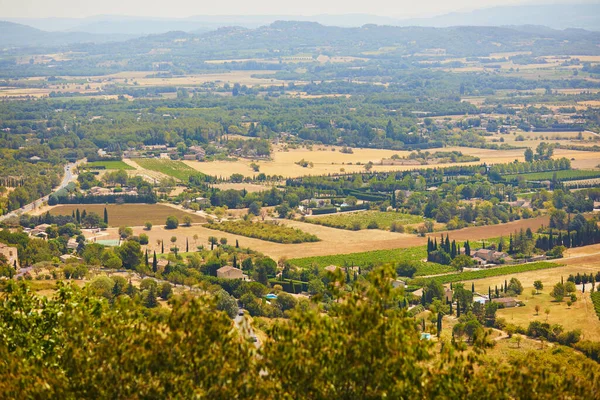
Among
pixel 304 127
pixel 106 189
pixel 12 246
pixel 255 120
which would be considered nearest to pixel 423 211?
pixel 106 189

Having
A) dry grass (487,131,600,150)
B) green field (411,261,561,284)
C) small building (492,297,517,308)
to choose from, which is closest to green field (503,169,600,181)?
dry grass (487,131,600,150)

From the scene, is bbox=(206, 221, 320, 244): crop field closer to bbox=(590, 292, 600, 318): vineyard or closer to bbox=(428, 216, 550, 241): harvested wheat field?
bbox=(428, 216, 550, 241): harvested wheat field

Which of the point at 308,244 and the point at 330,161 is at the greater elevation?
the point at 308,244

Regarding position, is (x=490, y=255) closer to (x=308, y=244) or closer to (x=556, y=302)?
(x=556, y=302)

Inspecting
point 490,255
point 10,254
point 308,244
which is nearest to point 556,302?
point 490,255

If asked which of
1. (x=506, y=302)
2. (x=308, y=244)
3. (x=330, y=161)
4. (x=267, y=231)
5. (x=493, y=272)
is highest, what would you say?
(x=506, y=302)

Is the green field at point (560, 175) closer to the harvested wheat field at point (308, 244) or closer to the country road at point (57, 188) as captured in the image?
the harvested wheat field at point (308, 244)
